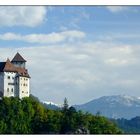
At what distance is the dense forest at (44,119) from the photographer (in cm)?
927

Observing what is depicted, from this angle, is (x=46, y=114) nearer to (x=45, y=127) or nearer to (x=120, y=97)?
(x=45, y=127)

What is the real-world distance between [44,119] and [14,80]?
2.93 ft

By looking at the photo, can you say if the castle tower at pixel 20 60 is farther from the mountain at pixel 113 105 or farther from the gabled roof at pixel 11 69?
the mountain at pixel 113 105

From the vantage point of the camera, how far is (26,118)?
10844 mm

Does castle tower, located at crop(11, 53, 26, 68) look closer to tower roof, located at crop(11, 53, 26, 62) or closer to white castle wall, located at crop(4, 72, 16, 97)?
tower roof, located at crop(11, 53, 26, 62)

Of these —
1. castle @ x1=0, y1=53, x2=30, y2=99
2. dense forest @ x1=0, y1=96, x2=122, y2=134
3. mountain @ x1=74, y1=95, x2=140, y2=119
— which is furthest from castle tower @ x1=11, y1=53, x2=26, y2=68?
mountain @ x1=74, y1=95, x2=140, y2=119

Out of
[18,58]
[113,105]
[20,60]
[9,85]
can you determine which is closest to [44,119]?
[9,85]

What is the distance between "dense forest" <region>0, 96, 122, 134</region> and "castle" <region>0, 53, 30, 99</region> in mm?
119

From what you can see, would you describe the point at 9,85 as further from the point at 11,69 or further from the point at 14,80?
the point at 11,69

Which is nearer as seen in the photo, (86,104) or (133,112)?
(86,104)

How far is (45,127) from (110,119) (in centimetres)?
106

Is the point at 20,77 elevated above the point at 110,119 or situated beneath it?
elevated above

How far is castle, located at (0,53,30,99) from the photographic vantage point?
9.49 m
